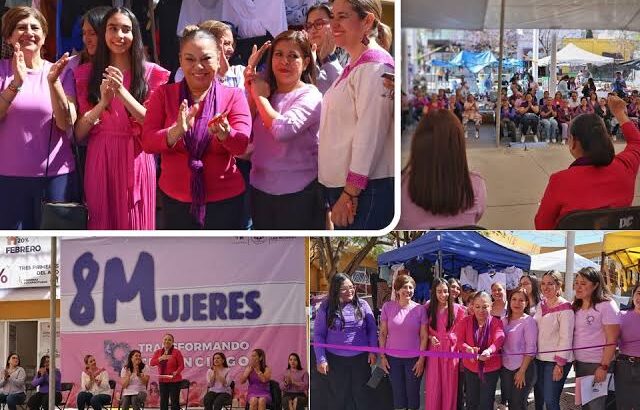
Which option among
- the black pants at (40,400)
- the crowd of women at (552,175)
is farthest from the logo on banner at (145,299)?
the crowd of women at (552,175)

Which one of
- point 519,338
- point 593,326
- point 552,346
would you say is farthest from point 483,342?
point 593,326

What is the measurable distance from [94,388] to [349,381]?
1018mm

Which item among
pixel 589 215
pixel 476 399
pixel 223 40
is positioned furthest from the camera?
pixel 476 399

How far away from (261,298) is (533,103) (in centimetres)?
124

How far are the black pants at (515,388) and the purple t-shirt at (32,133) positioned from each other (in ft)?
5.73

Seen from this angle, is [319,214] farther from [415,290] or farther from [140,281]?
[140,281]

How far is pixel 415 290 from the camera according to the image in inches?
132

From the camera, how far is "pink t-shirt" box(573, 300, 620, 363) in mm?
3301

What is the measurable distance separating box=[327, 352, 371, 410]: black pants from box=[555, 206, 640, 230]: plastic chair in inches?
35.2

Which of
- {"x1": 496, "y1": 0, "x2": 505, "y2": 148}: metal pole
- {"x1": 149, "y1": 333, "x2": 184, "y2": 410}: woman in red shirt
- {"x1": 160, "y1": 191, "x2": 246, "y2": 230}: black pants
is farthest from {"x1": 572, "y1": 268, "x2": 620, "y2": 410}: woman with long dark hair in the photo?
{"x1": 149, "y1": 333, "x2": 184, "y2": 410}: woman in red shirt

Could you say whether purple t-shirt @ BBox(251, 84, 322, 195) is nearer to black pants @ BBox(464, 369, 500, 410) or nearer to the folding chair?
black pants @ BBox(464, 369, 500, 410)

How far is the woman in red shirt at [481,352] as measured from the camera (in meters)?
3.35

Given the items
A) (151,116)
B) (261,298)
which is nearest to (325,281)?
(261,298)

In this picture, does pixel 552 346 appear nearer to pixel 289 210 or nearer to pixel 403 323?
pixel 403 323
